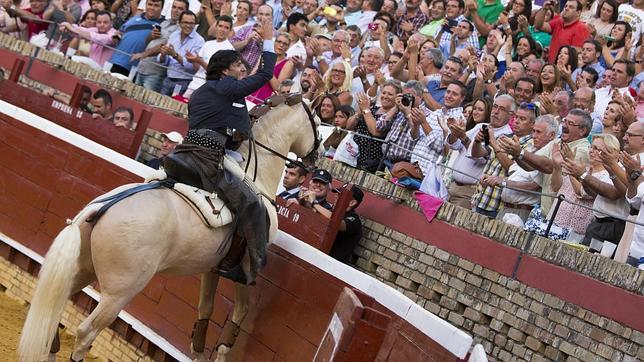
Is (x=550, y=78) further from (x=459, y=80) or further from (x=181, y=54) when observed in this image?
(x=181, y=54)

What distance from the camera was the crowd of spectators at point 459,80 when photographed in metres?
9.12

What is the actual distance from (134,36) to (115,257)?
285 inches

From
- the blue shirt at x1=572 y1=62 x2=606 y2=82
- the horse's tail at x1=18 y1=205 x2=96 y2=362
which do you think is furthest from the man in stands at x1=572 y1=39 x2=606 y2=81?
the horse's tail at x1=18 y1=205 x2=96 y2=362

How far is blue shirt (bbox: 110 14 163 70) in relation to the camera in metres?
14.8

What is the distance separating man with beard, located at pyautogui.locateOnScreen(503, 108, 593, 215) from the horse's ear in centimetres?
150

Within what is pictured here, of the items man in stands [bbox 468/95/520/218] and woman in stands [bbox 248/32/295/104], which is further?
woman in stands [bbox 248/32/295/104]

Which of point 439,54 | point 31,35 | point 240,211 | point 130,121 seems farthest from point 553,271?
point 31,35

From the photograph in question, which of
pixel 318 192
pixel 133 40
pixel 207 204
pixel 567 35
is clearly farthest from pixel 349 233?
pixel 133 40

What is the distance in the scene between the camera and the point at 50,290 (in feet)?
26.0

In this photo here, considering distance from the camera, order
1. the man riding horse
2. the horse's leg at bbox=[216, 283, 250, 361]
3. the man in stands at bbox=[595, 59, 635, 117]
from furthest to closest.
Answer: the man in stands at bbox=[595, 59, 635, 117], the horse's leg at bbox=[216, 283, 250, 361], the man riding horse

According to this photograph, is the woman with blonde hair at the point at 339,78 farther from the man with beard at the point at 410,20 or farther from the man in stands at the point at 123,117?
the man with beard at the point at 410,20

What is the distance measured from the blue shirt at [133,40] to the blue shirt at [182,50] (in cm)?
40

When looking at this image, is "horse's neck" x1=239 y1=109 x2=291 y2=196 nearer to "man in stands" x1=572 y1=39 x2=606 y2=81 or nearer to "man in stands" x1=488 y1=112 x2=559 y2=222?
"man in stands" x1=488 y1=112 x2=559 y2=222

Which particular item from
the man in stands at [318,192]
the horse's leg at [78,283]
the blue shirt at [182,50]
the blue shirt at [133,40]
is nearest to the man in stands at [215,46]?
the blue shirt at [182,50]
